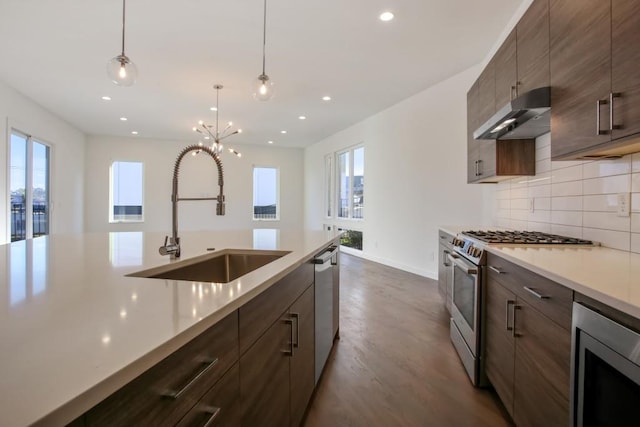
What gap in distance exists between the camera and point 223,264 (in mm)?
1783

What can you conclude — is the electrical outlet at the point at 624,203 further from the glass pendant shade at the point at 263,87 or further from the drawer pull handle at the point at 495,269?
the glass pendant shade at the point at 263,87

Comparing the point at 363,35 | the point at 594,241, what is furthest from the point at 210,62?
the point at 594,241

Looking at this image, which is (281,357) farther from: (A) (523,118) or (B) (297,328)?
(A) (523,118)

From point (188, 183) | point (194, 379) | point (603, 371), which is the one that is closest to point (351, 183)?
point (188, 183)

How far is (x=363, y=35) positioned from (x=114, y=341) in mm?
3629

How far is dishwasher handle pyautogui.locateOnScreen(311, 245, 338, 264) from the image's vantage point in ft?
6.18

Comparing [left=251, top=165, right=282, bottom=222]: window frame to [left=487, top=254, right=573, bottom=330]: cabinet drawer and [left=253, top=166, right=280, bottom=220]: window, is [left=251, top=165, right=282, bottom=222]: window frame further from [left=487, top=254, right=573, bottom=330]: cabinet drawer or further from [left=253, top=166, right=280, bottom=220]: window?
[left=487, top=254, right=573, bottom=330]: cabinet drawer

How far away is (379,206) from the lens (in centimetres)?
627

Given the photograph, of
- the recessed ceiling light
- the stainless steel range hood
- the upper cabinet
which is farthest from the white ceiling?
the upper cabinet

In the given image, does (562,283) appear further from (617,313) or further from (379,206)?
(379,206)

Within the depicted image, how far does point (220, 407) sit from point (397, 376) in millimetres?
1685

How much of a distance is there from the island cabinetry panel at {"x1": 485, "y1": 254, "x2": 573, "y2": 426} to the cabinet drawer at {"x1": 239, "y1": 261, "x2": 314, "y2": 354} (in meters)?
1.00

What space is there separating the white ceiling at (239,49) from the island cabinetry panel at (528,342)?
2.53m

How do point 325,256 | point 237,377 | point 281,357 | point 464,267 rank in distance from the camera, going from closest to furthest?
point 237,377 → point 281,357 → point 325,256 → point 464,267
